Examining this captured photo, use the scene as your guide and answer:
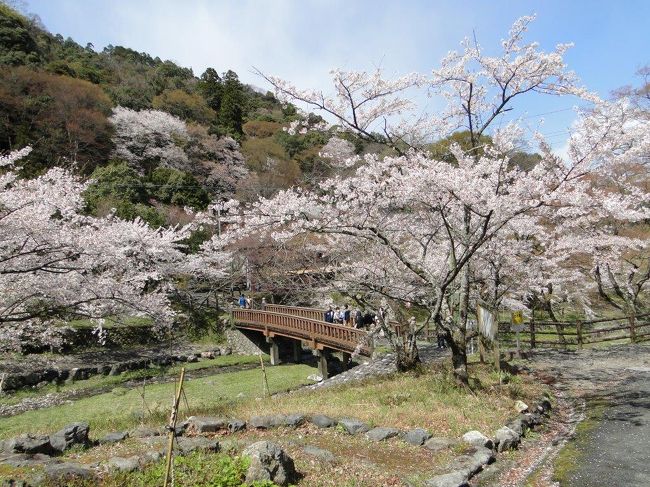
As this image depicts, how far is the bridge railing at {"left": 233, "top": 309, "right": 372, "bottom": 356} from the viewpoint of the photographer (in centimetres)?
1734

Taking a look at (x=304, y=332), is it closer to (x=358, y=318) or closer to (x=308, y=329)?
(x=308, y=329)

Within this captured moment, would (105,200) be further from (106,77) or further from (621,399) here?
(621,399)

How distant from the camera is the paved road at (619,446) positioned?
19.0 feet

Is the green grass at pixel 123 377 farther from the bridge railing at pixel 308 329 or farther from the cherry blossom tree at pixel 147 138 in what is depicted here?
the cherry blossom tree at pixel 147 138

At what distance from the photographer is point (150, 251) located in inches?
804

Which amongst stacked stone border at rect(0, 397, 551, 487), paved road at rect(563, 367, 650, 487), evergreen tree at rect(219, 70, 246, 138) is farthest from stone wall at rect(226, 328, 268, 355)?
evergreen tree at rect(219, 70, 246, 138)

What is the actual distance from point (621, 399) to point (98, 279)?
14908 millimetres

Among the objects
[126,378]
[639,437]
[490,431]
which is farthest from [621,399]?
[126,378]

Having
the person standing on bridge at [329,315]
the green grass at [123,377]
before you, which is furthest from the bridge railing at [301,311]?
the green grass at [123,377]

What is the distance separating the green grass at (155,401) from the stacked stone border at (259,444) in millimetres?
1949

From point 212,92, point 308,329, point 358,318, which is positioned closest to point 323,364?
point 308,329

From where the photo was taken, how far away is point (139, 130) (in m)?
41.7

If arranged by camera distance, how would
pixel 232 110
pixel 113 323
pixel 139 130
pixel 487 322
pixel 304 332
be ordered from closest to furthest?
pixel 487 322 < pixel 304 332 < pixel 113 323 < pixel 139 130 < pixel 232 110

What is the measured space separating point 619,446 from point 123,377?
1863 cm
